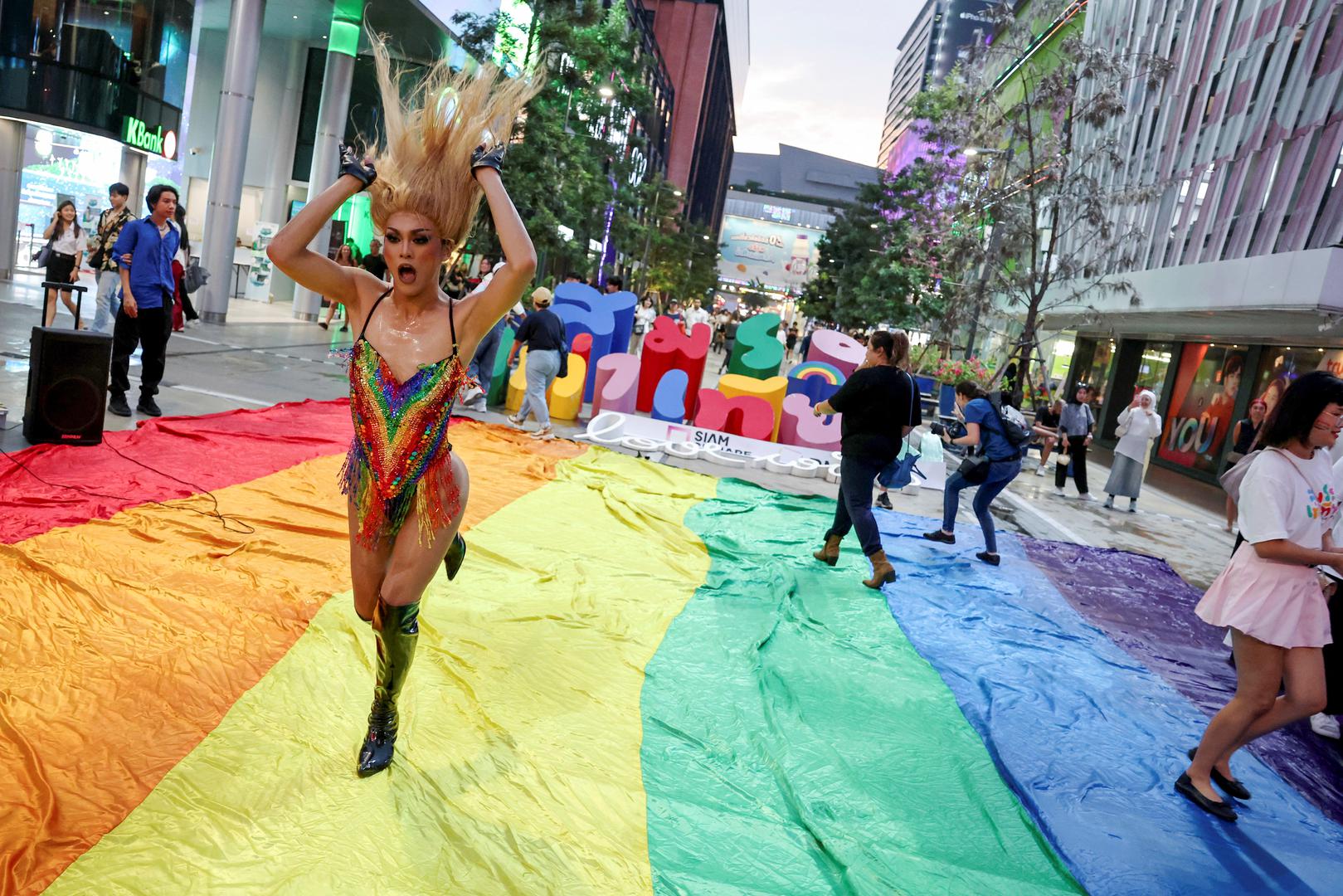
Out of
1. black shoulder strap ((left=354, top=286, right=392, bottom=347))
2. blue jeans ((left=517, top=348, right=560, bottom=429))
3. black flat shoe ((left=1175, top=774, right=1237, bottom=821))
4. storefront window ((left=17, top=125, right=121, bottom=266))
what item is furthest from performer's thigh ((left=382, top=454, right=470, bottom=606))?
storefront window ((left=17, top=125, right=121, bottom=266))

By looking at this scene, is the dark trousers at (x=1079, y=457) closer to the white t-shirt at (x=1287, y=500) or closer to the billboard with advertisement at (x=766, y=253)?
the white t-shirt at (x=1287, y=500)

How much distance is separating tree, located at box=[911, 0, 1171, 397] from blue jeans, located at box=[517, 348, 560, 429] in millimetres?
11853

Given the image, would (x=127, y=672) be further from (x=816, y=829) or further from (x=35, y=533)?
(x=816, y=829)

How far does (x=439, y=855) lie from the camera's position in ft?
9.51

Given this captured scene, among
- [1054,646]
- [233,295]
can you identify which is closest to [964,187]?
[233,295]

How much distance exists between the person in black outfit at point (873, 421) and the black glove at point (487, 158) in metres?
4.04

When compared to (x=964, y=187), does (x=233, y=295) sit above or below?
below

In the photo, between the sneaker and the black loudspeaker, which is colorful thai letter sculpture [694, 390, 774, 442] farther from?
the sneaker

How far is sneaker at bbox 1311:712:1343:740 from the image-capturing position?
18.1ft

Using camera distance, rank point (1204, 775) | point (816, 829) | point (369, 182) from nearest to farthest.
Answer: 1. point (369, 182)
2. point (816, 829)
3. point (1204, 775)

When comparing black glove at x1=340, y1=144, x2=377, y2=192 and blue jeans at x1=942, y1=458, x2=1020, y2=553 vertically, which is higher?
black glove at x1=340, y1=144, x2=377, y2=192

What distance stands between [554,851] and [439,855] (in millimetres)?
370

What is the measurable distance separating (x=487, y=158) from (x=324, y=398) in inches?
342

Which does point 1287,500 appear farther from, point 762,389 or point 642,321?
point 642,321
